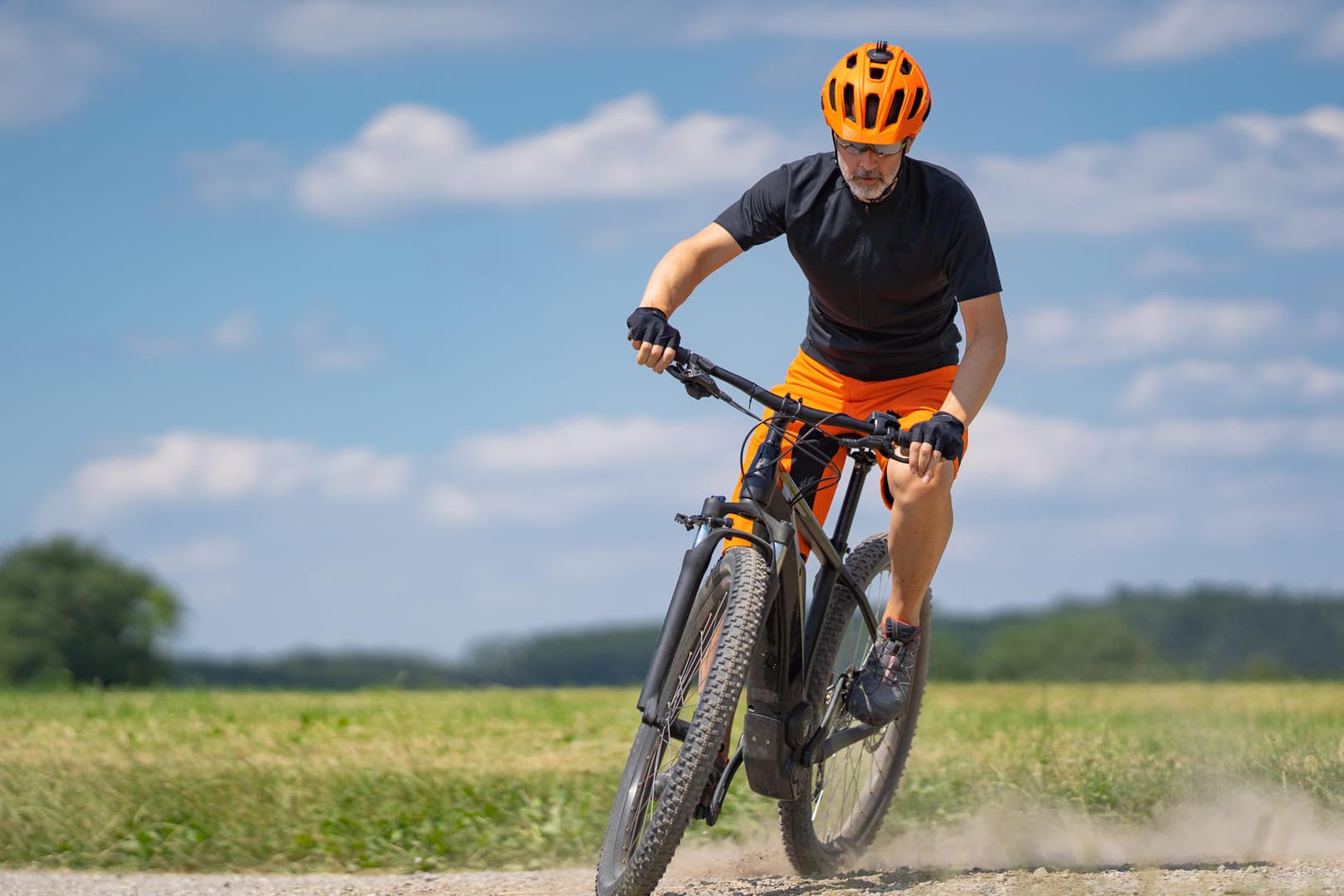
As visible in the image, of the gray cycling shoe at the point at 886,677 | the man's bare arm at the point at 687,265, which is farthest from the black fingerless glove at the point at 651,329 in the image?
the gray cycling shoe at the point at 886,677

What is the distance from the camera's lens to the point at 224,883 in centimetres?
550

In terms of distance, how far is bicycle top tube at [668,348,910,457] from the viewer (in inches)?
163

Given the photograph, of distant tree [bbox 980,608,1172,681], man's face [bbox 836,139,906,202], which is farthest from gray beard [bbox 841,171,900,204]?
distant tree [bbox 980,608,1172,681]

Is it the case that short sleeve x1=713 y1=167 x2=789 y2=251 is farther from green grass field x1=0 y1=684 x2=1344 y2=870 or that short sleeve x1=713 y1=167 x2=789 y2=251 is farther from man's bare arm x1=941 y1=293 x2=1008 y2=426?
green grass field x1=0 y1=684 x2=1344 y2=870

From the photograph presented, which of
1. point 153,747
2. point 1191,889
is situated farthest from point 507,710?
point 1191,889

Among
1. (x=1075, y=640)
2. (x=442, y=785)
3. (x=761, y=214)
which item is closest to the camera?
(x=761, y=214)

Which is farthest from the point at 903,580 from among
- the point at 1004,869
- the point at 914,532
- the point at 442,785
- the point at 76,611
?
the point at 76,611

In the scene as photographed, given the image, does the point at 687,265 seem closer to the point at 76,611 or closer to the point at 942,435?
the point at 942,435

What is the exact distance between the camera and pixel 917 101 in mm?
4457

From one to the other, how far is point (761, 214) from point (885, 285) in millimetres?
523

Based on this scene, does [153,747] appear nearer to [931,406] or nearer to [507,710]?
[507,710]

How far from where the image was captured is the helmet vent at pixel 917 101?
14.6 ft

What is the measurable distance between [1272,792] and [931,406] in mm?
2773

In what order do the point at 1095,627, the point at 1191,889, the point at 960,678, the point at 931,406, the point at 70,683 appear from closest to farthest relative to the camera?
the point at 1191,889
the point at 931,406
the point at 70,683
the point at 960,678
the point at 1095,627
